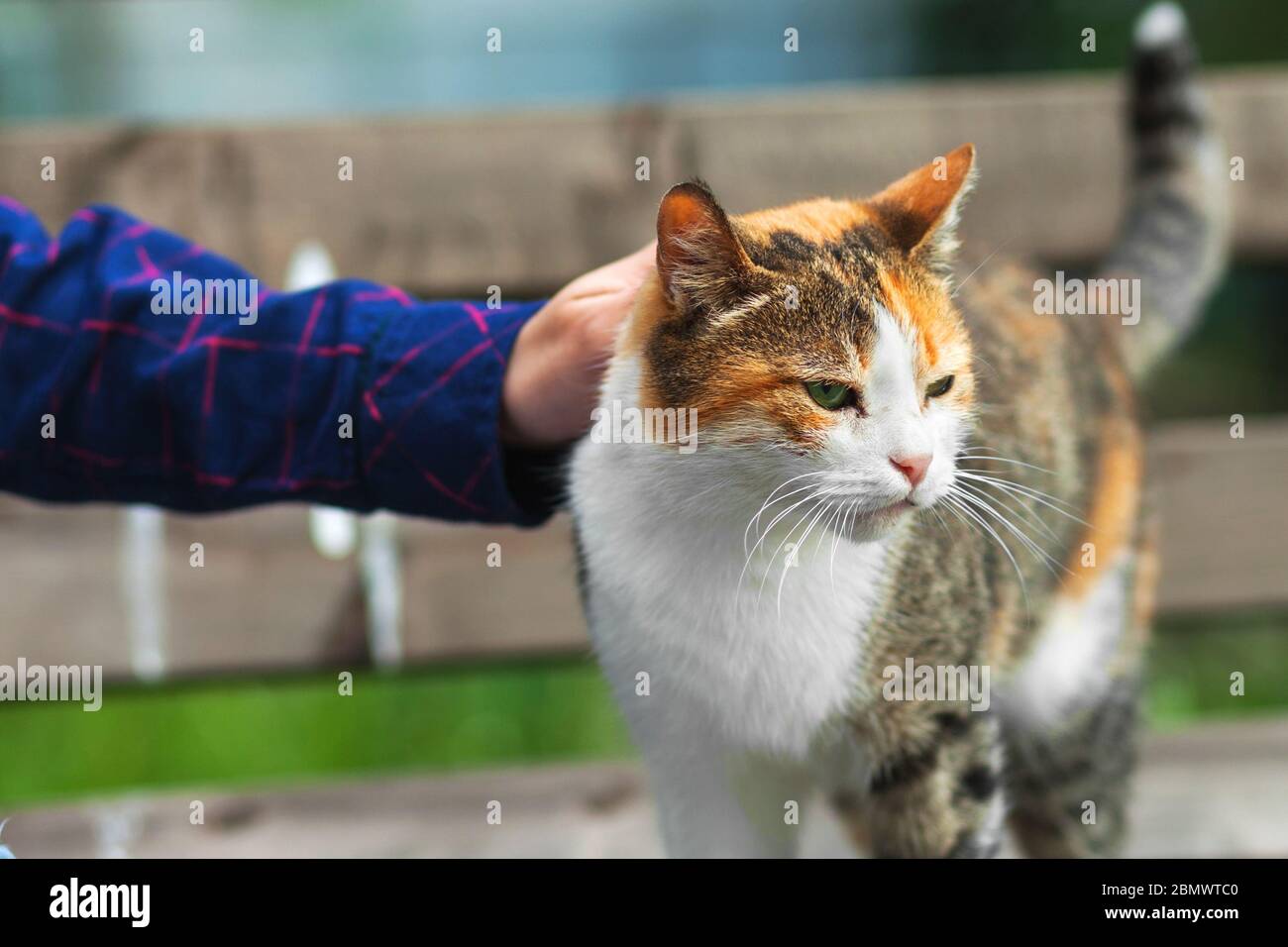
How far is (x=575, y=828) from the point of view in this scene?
5.89 feet

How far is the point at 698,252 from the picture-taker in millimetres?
932

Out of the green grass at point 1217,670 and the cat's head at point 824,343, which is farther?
the green grass at point 1217,670

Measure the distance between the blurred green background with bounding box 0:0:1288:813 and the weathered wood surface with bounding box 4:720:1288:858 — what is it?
16cm

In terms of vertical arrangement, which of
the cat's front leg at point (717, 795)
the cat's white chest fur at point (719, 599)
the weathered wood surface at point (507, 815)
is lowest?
the weathered wood surface at point (507, 815)

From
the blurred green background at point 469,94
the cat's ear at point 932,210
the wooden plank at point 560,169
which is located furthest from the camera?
the blurred green background at point 469,94

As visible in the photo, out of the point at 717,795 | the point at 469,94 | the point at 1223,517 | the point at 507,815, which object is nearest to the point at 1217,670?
the point at 1223,517

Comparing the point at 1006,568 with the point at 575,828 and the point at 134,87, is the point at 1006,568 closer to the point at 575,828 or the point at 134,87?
the point at 575,828

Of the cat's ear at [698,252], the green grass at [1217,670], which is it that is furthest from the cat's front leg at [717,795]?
the green grass at [1217,670]

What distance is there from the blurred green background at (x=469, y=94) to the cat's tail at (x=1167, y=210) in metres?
0.34

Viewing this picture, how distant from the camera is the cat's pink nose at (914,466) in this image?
0.90 meters

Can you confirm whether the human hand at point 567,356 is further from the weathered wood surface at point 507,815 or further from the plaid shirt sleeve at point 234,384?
the weathered wood surface at point 507,815

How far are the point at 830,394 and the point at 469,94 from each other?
5.84 ft

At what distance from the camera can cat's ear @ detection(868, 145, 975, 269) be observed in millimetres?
1001

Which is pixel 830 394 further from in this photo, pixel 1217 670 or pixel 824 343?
pixel 1217 670
